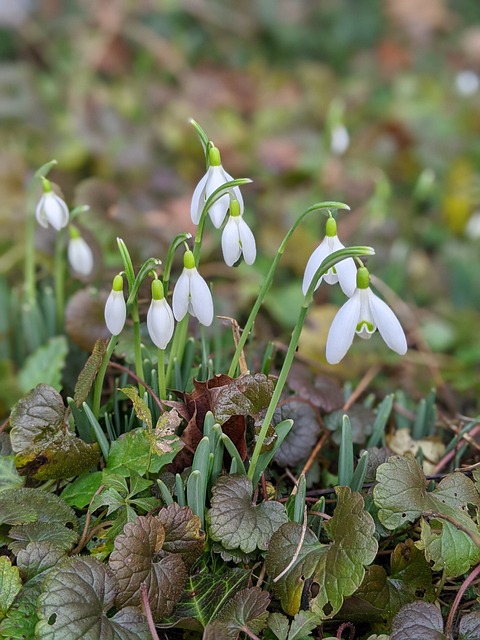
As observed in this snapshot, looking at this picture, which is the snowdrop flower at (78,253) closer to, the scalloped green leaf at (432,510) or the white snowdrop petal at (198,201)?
the white snowdrop petal at (198,201)

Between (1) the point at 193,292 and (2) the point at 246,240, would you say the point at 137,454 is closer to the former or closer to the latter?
(1) the point at 193,292

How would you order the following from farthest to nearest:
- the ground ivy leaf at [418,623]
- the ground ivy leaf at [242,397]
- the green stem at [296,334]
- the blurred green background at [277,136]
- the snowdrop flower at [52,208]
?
1. the blurred green background at [277,136]
2. the snowdrop flower at [52,208]
3. the ground ivy leaf at [242,397]
4. the ground ivy leaf at [418,623]
5. the green stem at [296,334]

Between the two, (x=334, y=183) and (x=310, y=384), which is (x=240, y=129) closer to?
(x=334, y=183)

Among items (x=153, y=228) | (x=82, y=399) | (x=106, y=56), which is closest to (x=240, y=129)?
(x=106, y=56)

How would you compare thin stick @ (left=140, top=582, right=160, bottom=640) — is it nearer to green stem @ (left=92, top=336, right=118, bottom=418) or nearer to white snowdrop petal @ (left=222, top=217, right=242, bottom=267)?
green stem @ (left=92, top=336, right=118, bottom=418)

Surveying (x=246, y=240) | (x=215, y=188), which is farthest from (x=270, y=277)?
(x=215, y=188)

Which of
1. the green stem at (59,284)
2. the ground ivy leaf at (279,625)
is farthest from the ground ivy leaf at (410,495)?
the green stem at (59,284)
